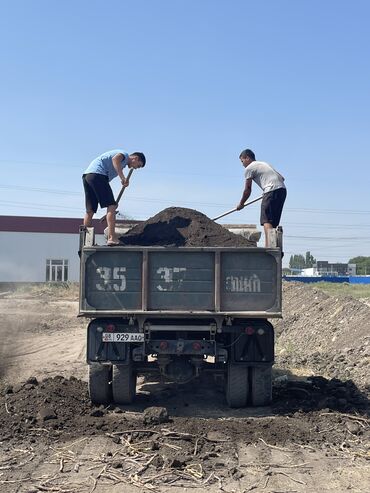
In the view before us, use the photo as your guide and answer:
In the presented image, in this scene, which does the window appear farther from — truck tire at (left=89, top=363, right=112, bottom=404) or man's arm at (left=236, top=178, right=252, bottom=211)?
truck tire at (left=89, top=363, right=112, bottom=404)

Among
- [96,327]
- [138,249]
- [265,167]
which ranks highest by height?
[265,167]

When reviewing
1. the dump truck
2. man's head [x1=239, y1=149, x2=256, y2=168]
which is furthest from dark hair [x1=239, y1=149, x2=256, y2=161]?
the dump truck

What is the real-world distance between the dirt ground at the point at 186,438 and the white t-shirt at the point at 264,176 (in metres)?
2.97

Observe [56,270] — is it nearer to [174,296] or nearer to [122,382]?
[122,382]

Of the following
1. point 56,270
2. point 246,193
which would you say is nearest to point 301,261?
point 56,270

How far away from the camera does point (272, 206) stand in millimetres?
8555

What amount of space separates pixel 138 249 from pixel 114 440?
231cm

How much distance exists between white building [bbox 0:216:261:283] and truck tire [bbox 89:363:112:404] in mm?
44287

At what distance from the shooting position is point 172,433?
6348mm

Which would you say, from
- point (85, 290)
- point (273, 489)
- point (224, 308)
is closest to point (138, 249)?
point (85, 290)

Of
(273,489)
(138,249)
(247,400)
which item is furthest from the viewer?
(247,400)

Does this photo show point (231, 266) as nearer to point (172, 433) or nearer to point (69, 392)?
point (172, 433)

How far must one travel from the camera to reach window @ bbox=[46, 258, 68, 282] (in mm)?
52094

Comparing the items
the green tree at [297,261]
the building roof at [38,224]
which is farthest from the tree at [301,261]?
the building roof at [38,224]
